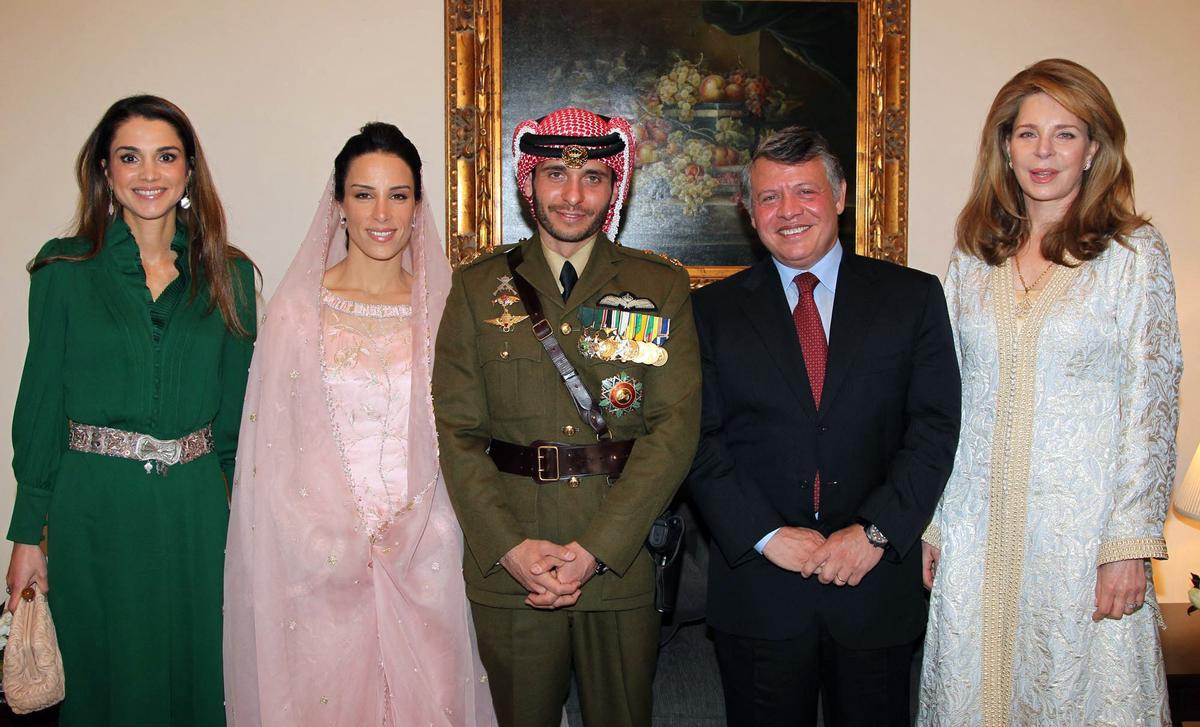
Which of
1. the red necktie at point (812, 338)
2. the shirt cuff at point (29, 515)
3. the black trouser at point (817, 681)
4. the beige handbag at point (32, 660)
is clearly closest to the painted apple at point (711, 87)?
the red necktie at point (812, 338)

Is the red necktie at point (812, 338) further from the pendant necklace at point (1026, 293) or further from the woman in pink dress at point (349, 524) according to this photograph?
the woman in pink dress at point (349, 524)

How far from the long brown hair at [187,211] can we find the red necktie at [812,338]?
1.60 metres

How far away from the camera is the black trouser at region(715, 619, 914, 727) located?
7.52 ft

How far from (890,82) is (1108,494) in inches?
87.5

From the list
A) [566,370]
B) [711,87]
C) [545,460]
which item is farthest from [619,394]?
[711,87]

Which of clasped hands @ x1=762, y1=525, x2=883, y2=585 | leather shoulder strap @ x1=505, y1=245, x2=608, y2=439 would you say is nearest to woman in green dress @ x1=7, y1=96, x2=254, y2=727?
leather shoulder strap @ x1=505, y1=245, x2=608, y2=439

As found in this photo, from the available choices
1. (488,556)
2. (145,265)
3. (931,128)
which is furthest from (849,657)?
(931,128)

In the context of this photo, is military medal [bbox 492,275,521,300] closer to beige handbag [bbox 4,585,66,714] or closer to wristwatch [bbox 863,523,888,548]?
wristwatch [bbox 863,523,888,548]

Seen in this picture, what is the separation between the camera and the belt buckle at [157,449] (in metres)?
2.53

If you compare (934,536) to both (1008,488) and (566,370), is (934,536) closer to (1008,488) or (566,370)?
(1008,488)

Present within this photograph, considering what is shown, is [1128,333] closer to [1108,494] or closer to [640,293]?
[1108,494]

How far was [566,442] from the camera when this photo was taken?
7.98 ft

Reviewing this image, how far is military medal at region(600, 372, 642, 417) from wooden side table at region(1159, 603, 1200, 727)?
6.28 ft

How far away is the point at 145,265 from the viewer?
2689mm
